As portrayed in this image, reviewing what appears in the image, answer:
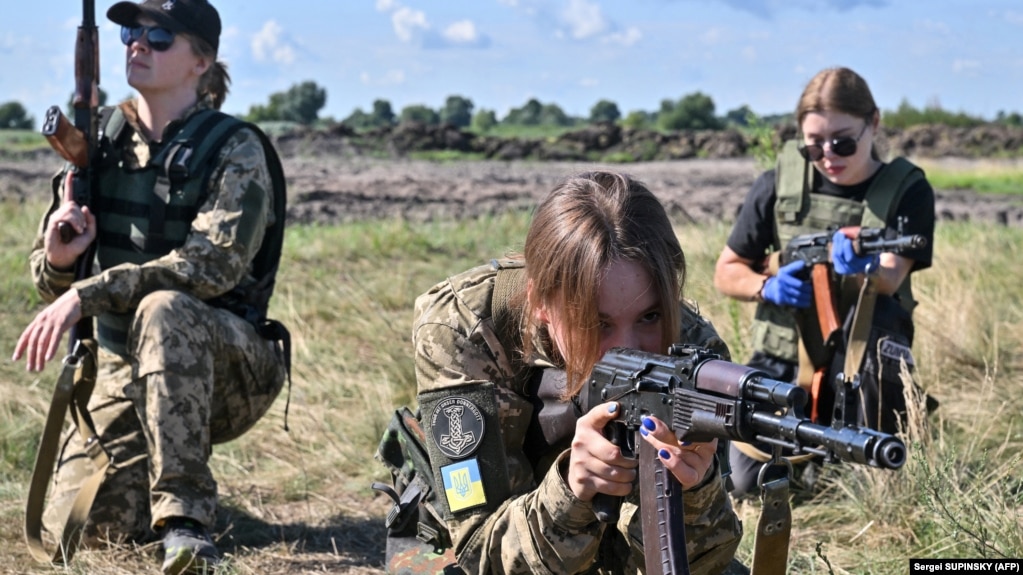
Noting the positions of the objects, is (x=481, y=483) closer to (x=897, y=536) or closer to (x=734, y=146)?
(x=897, y=536)

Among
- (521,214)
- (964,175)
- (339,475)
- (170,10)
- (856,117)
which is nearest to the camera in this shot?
(170,10)

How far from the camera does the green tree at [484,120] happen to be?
136 feet

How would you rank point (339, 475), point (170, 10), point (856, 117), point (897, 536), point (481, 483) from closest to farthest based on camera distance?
point (481, 483) < point (897, 536) < point (170, 10) < point (856, 117) < point (339, 475)

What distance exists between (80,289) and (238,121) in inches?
35.0

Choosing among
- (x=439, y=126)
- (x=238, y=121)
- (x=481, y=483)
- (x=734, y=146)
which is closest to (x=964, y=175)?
(x=734, y=146)

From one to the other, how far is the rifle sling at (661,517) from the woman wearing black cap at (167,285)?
1.96 metres

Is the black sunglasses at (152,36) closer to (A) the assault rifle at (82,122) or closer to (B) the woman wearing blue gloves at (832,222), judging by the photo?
(A) the assault rifle at (82,122)

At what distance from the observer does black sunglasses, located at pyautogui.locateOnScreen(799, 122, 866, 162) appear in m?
4.70

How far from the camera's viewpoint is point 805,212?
5.02 metres

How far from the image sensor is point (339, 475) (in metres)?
5.13

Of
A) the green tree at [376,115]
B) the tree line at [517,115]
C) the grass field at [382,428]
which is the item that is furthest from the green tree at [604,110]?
the grass field at [382,428]

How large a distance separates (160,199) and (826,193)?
272 centimetres

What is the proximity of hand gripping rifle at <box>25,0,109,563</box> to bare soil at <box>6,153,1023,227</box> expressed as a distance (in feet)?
21.5

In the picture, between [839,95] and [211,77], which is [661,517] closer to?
[839,95]
